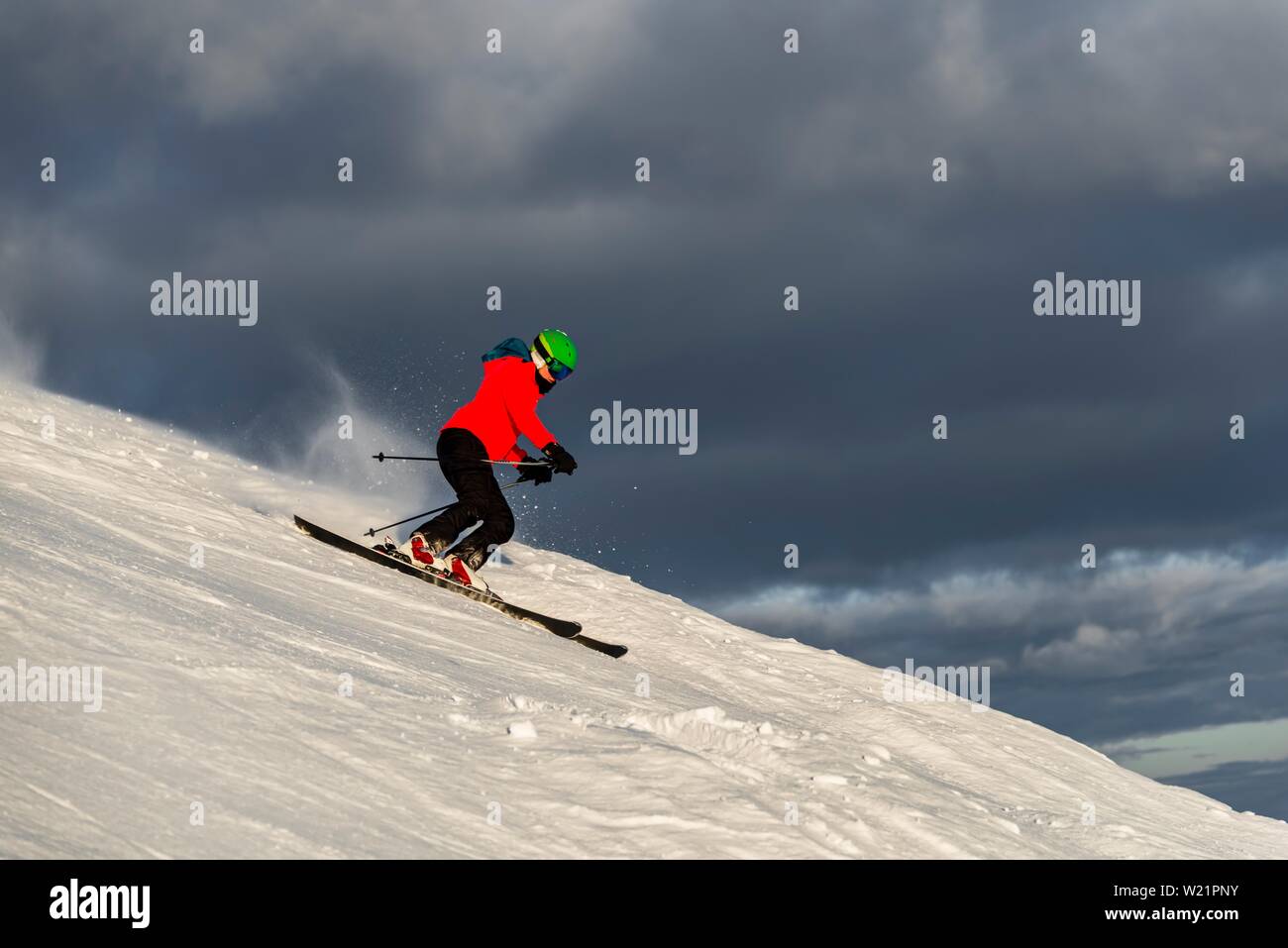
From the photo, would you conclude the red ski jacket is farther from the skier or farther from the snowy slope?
the snowy slope

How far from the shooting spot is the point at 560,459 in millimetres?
10711

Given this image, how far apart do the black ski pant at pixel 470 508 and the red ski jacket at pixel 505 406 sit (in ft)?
0.40

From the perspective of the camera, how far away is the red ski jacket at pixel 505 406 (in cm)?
1096

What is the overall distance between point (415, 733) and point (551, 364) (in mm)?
5919

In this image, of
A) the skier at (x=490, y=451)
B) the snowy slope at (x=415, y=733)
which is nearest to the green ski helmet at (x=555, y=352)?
the skier at (x=490, y=451)

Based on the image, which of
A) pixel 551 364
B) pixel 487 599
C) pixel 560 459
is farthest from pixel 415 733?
pixel 551 364

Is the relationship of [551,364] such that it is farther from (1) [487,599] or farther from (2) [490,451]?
(1) [487,599]

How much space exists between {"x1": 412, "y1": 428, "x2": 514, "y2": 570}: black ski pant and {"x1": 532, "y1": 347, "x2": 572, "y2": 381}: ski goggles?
0.91 meters

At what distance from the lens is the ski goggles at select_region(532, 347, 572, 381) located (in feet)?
36.4

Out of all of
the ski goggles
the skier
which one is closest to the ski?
the skier

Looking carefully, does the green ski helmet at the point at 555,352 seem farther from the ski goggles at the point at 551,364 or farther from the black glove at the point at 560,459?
the black glove at the point at 560,459

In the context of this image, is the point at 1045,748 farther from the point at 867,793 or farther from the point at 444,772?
the point at 444,772

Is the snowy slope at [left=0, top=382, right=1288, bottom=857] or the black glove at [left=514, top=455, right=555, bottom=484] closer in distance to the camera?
the snowy slope at [left=0, top=382, right=1288, bottom=857]

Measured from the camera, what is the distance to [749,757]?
652cm
